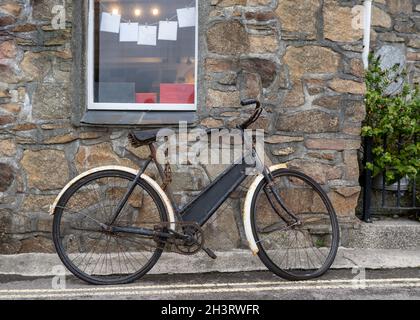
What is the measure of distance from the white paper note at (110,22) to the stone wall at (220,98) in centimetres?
37

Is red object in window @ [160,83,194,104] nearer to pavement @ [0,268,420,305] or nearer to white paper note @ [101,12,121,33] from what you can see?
white paper note @ [101,12,121,33]

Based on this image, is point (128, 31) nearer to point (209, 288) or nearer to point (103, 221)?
point (103, 221)

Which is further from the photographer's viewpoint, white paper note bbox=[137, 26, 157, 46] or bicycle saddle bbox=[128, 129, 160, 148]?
white paper note bbox=[137, 26, 157, 46]

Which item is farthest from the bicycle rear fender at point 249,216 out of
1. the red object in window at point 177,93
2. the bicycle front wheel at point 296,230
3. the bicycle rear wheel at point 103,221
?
the red object in window at point 177,93

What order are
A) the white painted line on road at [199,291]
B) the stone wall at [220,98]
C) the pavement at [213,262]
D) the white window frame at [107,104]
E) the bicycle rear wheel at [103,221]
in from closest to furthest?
the white painted line on road at [199,291] → the pavement at [213,262] → the bicycle rear wheel at [103,221] → the stone wall at [220,98] → the white window frame at [107,104]

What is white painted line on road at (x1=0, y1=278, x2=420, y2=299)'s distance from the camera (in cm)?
354

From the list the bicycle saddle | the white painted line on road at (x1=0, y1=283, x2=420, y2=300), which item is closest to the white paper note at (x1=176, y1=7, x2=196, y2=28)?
the bicycle saddle

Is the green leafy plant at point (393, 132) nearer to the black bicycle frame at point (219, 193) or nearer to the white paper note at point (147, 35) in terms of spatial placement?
the black bicycle frame at point (219, 193)

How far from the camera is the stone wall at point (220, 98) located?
4246 millimetres

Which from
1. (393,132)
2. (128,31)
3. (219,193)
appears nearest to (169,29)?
(128,31)

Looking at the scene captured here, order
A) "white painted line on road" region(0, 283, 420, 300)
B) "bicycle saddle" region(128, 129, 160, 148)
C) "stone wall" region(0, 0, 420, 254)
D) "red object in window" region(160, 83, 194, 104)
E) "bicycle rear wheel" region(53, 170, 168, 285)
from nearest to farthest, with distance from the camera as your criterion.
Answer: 1. "white painted line on road" region(0, 283, 420, 300)
2. "bicycle saddle" region(128, 129, 160, 148)
3. "bicycle rear wheel" region(53, 170, 168, 285)
4. "stone wall" region(0, 0, 420, 254)
5. "red object in window" region(160, 83, 194, 104)

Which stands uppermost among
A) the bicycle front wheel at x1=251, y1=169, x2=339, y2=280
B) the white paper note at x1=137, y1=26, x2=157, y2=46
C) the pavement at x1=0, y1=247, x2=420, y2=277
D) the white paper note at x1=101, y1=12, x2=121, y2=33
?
the white paper note at x1=101, y1=12, x2=121, y2=33

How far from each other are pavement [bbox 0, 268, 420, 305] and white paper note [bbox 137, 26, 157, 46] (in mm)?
2054
